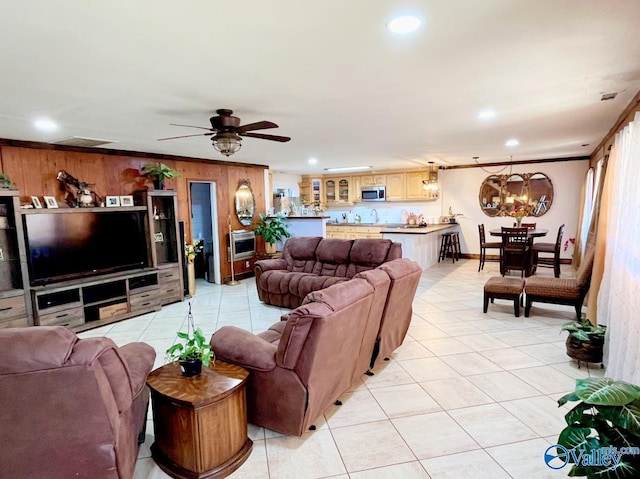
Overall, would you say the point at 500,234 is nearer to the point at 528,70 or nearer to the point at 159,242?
the point at 528,70

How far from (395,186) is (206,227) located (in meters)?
4.86

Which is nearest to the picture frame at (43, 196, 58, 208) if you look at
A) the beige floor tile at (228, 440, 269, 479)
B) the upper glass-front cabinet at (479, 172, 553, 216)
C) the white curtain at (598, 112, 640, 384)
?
the beige floor tile at (228, 440, 269, 479)

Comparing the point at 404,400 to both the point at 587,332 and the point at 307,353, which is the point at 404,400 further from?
the point at 587,332

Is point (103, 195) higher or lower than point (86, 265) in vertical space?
higher

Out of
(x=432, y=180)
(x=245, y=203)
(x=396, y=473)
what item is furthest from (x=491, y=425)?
(x=432, y=180)

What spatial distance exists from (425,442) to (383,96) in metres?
2.53

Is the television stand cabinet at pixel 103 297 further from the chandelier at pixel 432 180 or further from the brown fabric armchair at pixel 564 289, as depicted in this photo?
the chandelier at pixel 432 180

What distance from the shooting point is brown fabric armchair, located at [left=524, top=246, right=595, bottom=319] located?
13.3ft

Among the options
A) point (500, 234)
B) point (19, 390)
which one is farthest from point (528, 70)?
point (500, 234)

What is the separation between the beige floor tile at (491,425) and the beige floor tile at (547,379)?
0.54 metres

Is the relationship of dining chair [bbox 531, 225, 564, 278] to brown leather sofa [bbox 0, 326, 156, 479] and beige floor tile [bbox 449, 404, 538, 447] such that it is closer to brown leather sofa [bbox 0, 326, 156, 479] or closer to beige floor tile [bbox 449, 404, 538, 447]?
beige floor tile [bbox 449, 404, 538, 447]

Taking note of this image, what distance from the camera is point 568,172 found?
7.75 meters

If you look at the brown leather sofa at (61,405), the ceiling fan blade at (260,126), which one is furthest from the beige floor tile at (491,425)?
the ceiling fan blade at (260,126)

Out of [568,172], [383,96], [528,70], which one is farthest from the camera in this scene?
[568,172]
